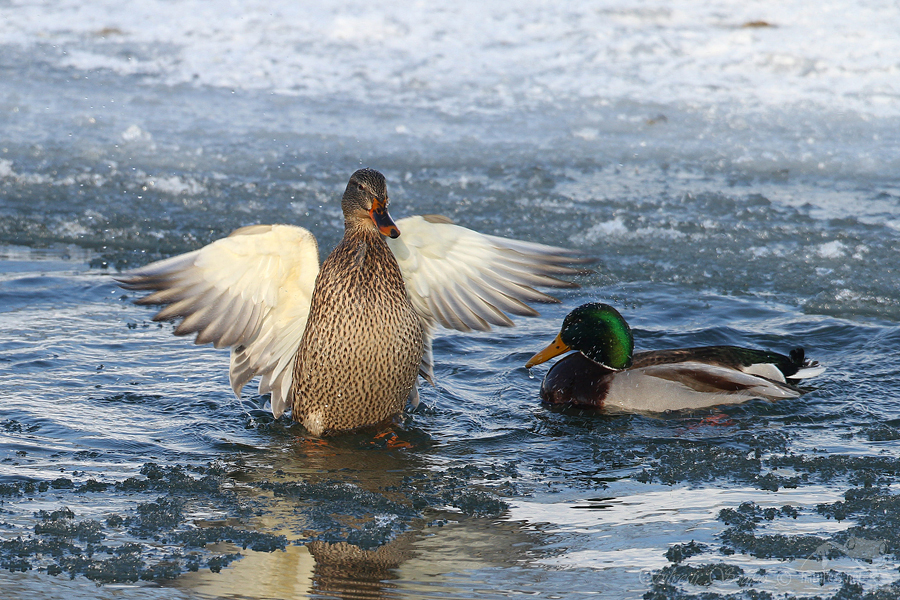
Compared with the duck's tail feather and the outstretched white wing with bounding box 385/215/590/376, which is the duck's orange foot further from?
the outstretched white wing with bounding box 385/215/590/376

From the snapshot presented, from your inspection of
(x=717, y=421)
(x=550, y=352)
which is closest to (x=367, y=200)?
(x=550, y=352)

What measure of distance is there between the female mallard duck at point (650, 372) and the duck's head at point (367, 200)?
1.36 m

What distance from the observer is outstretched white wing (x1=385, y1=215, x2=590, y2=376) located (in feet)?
16.2

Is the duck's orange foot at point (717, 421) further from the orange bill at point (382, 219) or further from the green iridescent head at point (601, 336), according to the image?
the orange bill at point (382, 219)

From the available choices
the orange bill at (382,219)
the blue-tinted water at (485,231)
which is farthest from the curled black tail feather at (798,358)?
the orange bill at (382,219)

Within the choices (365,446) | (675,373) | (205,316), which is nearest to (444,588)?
(365,446)

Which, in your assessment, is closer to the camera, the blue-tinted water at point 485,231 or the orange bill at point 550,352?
the blue-tinted water at point 485,231

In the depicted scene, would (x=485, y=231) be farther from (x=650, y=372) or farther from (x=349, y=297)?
(x=349, y=297)

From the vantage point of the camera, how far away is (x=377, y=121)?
31.0 feet

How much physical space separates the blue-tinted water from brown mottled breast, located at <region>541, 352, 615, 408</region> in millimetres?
134

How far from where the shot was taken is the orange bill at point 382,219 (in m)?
4.35

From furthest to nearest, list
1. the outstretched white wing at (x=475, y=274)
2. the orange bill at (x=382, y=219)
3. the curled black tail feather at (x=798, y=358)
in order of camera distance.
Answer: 1. the curled black tail feather at (x=798, y=358)
2. the outstretched white wing at (x=475, y=274)
3. the orange bill at (x=382, y=219)

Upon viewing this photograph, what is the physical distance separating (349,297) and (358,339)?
8.0 inches

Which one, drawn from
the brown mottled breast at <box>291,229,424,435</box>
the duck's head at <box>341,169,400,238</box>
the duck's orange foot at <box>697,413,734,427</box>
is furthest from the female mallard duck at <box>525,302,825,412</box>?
the duck's head at <box>341,169,400,238</box>
